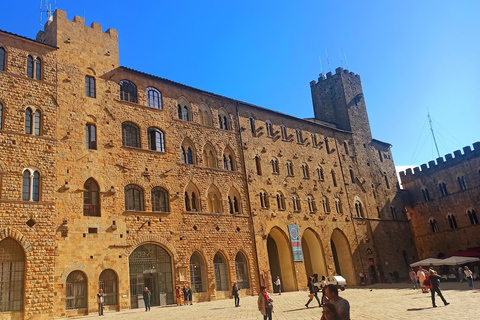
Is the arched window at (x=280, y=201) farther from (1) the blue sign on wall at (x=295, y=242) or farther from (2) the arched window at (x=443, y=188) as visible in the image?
(2) the arched window at (x=443, y=188)

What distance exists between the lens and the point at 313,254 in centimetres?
3438

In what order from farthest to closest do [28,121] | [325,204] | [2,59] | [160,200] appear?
[325,204] → [160,200] → [2,59] → [28,121]

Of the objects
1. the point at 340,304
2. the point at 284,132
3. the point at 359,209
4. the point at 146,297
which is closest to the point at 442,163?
the point at 359,209

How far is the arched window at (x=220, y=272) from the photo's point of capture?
2644 cm

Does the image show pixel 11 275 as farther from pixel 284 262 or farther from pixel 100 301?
pixel 284 262

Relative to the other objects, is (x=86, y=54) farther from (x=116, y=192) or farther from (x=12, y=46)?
(x=116, y=192)

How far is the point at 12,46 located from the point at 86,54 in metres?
4.13

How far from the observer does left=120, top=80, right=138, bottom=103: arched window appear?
2638 centimetres

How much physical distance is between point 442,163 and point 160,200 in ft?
101

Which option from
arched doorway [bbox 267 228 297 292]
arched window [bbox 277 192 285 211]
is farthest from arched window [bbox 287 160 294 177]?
arched doorway [bbox 267 228 297 292]

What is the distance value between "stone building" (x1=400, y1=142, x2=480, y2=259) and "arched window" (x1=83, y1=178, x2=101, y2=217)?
3192cm

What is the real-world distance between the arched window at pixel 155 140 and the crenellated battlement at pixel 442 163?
30.0 m

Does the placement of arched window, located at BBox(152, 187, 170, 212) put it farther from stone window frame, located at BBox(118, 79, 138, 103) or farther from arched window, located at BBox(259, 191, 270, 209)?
arched window, located at BBox(259, 191, 270, 209)

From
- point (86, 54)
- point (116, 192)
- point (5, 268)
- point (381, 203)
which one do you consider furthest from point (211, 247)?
point (381, 203)
